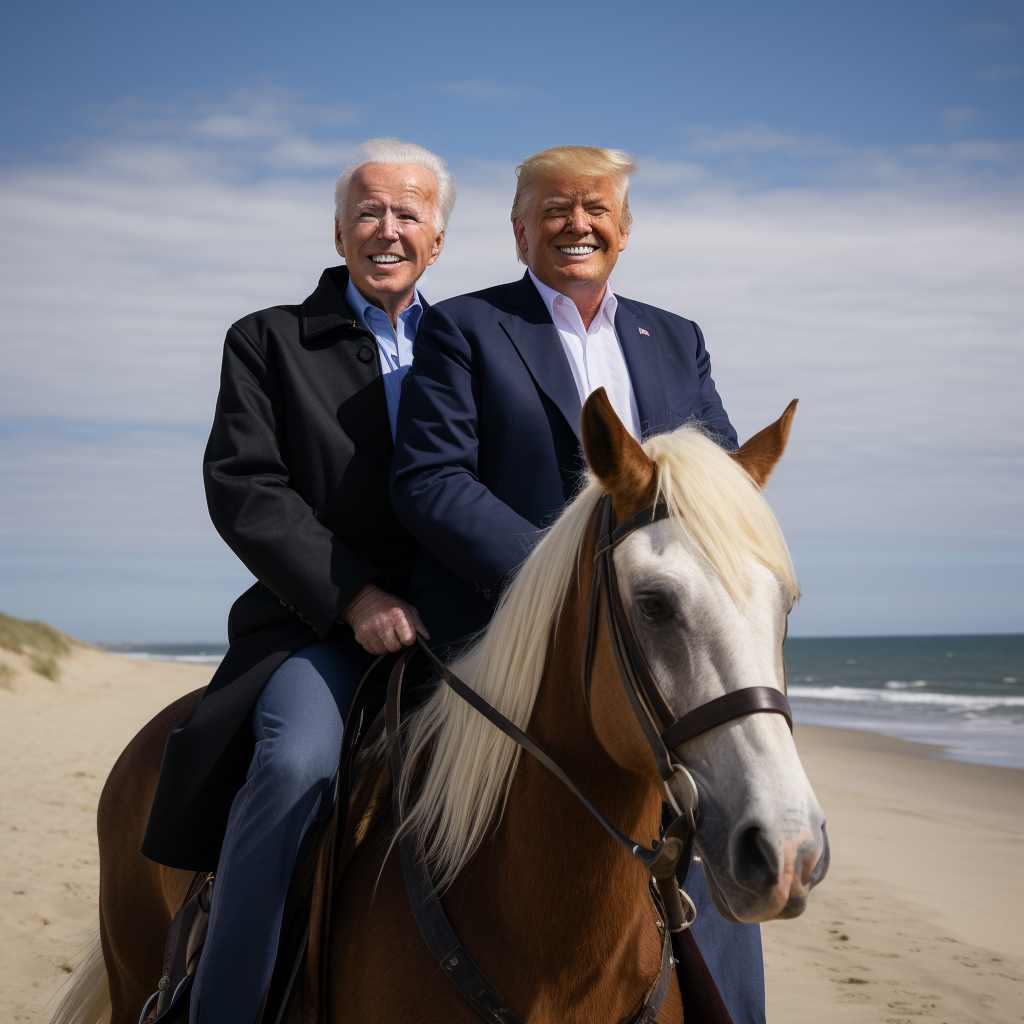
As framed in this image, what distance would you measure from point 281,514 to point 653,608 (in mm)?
1257

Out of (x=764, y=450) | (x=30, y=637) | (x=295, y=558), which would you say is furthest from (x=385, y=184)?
(x=30, y=637)

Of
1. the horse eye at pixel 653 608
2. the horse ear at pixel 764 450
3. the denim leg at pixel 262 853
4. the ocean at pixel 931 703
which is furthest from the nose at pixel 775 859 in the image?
the ocean at pixel 931 703

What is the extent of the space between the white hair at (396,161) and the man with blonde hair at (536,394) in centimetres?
36

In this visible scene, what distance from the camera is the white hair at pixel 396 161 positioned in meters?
3.08

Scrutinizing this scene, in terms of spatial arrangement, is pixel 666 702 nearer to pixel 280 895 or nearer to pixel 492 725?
pixel 492 725

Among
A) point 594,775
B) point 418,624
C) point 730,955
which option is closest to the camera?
point 594,775

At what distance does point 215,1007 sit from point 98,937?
1694 mm

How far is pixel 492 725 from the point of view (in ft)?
6.56

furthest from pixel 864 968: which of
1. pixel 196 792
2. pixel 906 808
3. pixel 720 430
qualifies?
pixel 906 808

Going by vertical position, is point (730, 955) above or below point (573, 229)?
below

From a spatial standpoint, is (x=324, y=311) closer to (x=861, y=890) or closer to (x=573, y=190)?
(x=573, y=190)

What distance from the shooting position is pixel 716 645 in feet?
5.04

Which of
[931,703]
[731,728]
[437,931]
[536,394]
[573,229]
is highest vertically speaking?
[573,229]

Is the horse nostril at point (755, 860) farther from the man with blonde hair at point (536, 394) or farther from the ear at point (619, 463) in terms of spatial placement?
the man with blonde hair at point (536, 394)
